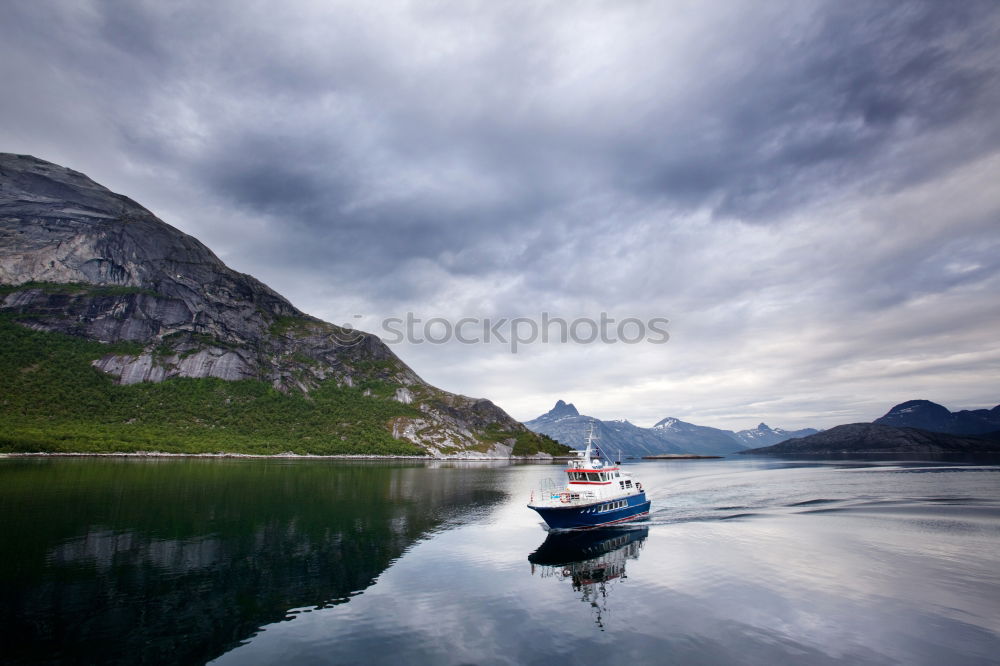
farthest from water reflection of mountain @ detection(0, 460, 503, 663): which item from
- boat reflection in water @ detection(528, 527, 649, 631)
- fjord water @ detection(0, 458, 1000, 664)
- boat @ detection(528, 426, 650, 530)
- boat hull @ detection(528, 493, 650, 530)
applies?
boat @ detection(528, 426, 650, 530)

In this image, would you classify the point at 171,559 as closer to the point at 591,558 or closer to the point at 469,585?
the point at 469,585

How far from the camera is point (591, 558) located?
4628cm

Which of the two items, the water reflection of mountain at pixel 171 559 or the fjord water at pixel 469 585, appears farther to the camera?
the fjord water at pixel 469 585

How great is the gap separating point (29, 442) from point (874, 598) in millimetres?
193440

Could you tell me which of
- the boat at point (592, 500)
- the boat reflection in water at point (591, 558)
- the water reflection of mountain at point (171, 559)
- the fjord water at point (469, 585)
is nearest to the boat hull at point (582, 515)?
the boat at point (592, 500)

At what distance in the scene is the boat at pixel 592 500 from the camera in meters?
55.6

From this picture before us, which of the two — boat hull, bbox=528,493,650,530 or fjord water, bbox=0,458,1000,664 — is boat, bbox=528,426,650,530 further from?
fjord water, bbox=0,458,1000,664

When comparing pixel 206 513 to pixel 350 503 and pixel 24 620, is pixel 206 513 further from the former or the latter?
pixel 24 620

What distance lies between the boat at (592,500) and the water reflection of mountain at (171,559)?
664 inches

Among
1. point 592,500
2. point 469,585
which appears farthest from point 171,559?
point 592,500

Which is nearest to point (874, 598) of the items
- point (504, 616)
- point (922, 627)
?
point (922, 627)

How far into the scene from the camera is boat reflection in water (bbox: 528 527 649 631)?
35.9 metres

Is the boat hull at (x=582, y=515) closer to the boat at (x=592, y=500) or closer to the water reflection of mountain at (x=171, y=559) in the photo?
the boat at (x=592, y=500)

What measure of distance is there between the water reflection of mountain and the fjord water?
0.22 meters
